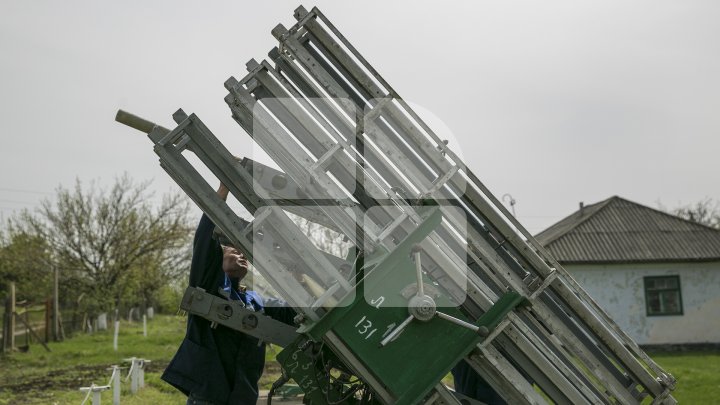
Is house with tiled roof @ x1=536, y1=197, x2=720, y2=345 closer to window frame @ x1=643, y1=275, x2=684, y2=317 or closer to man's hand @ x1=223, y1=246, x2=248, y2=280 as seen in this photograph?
window frame @ x1=643, y1=275, x2=684, y2=317

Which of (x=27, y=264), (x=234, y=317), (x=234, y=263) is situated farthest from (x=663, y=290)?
(x=27, y=264)

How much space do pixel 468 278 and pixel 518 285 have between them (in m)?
0.28

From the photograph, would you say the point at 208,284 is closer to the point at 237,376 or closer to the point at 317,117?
the point at 237,376

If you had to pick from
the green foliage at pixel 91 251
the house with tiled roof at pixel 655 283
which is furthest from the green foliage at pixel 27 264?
the house with tiled roof at pixel 655 283

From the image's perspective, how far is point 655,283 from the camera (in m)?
21.2

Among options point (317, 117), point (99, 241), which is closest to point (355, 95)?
point (317, 117)

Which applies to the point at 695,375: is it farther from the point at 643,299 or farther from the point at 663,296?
the point at 663,296

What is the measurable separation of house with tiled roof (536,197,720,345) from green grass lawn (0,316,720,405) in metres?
1.17

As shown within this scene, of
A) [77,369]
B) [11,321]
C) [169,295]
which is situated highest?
[11,321]

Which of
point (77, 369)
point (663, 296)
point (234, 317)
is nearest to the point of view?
point (234, 317)

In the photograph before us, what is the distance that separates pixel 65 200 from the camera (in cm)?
2727

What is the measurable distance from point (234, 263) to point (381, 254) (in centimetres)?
145

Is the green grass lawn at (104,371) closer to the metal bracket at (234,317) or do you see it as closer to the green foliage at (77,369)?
the green foliage at (77,369)

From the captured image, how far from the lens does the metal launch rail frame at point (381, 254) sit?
3119 mm
